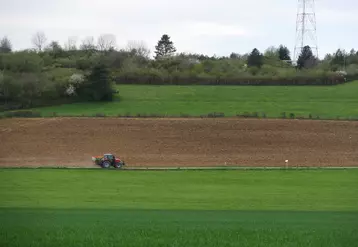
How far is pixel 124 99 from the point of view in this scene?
71.6 m

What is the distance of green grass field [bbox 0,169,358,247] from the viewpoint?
627 inches

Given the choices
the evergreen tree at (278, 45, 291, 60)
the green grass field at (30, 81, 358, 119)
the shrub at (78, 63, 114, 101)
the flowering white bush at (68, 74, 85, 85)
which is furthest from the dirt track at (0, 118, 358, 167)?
the evergreen tree at (278, 45, 291, 60)

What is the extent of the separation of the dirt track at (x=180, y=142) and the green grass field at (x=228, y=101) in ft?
19.2

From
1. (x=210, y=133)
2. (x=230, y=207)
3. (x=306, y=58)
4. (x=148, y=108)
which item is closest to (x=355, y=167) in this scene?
(x=210, y=133)

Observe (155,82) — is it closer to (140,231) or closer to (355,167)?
(355,167)

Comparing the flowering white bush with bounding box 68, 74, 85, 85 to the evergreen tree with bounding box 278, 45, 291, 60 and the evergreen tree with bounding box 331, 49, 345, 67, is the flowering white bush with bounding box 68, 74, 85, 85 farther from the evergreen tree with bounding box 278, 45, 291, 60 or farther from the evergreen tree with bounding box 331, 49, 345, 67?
the evergreen tree with bounding box 278, 45, 291, 60

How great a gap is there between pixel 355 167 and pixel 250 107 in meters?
24.4

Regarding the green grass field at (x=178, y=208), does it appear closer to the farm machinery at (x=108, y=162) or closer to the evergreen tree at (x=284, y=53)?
the farm machinery at (x=108, y=162)

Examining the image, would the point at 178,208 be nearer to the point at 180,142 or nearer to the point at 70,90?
the point at 180,142

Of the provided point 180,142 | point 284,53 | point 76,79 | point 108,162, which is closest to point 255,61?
point 284,53

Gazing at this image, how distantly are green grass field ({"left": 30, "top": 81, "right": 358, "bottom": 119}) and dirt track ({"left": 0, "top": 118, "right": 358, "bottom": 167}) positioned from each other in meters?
5.85

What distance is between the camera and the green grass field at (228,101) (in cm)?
→ 6431

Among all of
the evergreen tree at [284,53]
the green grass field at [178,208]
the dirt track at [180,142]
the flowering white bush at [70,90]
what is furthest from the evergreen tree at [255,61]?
the green grass field at [178,208]

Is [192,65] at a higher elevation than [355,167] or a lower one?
higher
